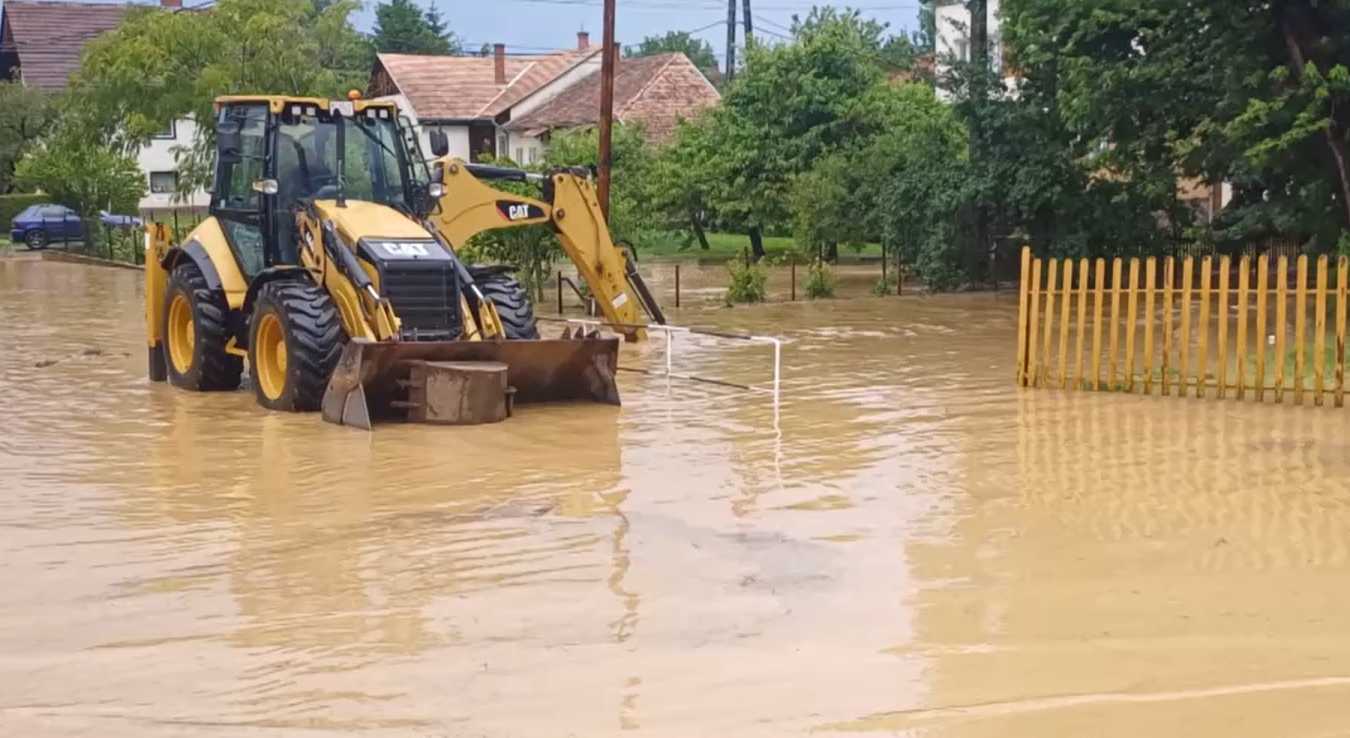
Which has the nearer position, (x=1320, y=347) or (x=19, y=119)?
(x=1320, y=347)

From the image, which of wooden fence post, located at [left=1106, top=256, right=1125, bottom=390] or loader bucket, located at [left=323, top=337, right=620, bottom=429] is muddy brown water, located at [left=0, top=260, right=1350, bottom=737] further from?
wooden fence post, located at [left=1106, top=256, right=1125, bottom=390]

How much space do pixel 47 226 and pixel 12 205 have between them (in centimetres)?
1158

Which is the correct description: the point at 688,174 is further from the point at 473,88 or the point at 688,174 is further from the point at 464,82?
the point at 464,82

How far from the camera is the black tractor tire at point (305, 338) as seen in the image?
13852 millimetres

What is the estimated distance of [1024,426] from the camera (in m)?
13.7

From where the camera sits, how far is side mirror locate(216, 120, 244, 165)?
1561cm

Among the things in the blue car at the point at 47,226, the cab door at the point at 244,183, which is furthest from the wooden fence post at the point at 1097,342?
the blue car at the point at 47,226

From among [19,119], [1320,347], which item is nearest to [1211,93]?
[1320,347]

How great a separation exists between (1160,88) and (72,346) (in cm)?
1567

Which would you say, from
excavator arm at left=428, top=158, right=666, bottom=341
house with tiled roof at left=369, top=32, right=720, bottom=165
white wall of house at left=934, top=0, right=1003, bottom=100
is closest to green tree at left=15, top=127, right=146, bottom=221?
house with tiled roof at left=369, top=32, right=720, bottom=165

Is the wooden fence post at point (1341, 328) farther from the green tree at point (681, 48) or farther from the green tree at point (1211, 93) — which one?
the green tree at point (681, 48)

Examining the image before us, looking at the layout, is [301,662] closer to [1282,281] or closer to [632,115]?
[1282,281]

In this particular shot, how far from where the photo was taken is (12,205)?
2240 inches

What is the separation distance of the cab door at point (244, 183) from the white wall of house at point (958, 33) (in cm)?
1580
